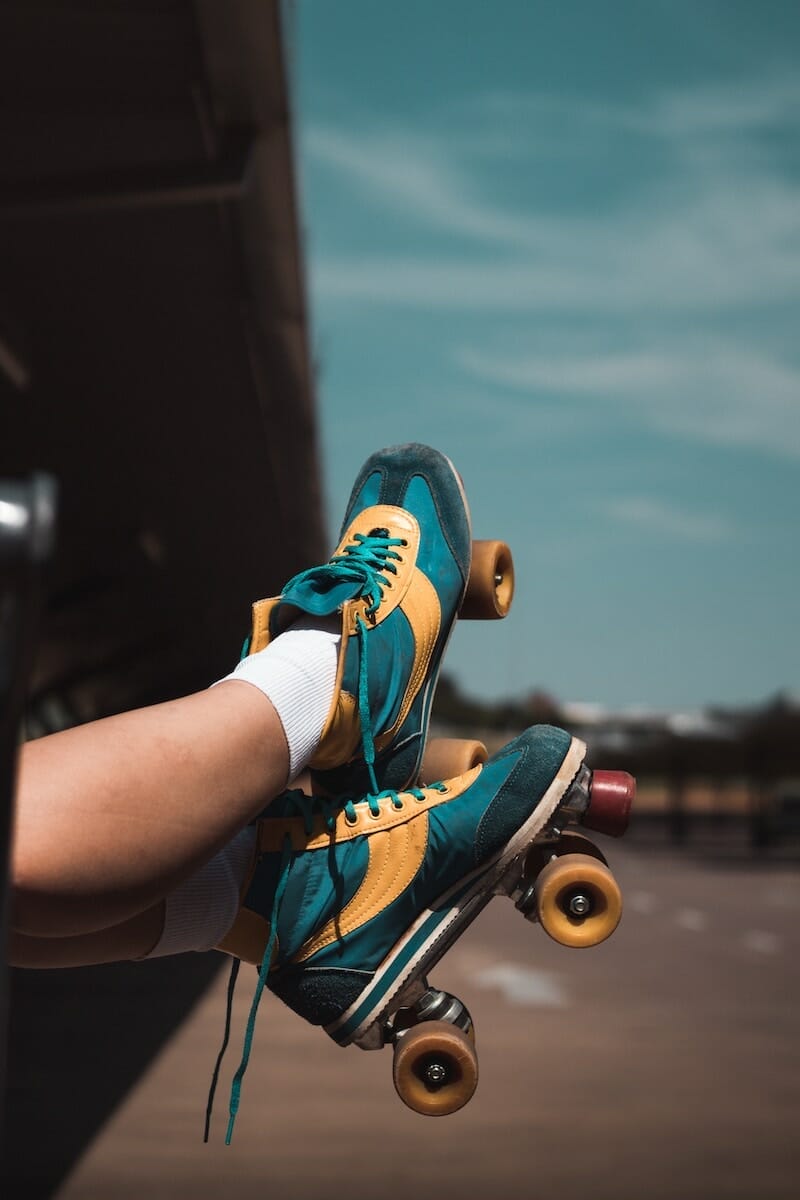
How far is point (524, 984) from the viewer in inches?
781

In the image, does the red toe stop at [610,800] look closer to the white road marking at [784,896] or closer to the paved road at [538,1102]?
the paved road at [538,1102]

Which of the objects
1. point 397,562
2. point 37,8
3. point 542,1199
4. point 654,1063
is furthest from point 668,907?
point 397,562

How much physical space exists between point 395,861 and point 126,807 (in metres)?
0.62

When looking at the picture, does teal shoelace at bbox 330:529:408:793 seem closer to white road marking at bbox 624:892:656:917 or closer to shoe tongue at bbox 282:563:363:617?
shoe tongue at bbox 282:563:363:617

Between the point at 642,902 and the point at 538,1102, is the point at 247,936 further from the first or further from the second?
the point at 642,902

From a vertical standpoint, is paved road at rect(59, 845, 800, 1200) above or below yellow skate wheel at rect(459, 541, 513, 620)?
below

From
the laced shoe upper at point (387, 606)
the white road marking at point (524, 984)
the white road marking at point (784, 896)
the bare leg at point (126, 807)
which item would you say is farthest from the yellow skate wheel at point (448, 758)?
the white road marking at point (784, 896)

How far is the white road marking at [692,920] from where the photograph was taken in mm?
23219

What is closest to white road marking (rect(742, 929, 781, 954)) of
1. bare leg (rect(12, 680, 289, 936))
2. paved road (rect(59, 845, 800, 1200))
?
A: paved road (rect(59, 845, 800, 1200))

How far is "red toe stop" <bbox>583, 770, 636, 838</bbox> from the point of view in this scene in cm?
196

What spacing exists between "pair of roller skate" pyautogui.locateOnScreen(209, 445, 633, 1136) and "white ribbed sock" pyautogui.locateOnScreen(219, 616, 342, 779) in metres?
0.04

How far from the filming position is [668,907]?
25.8m

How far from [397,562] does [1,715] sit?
4.99 ft

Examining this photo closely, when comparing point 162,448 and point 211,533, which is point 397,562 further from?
point 211,533
